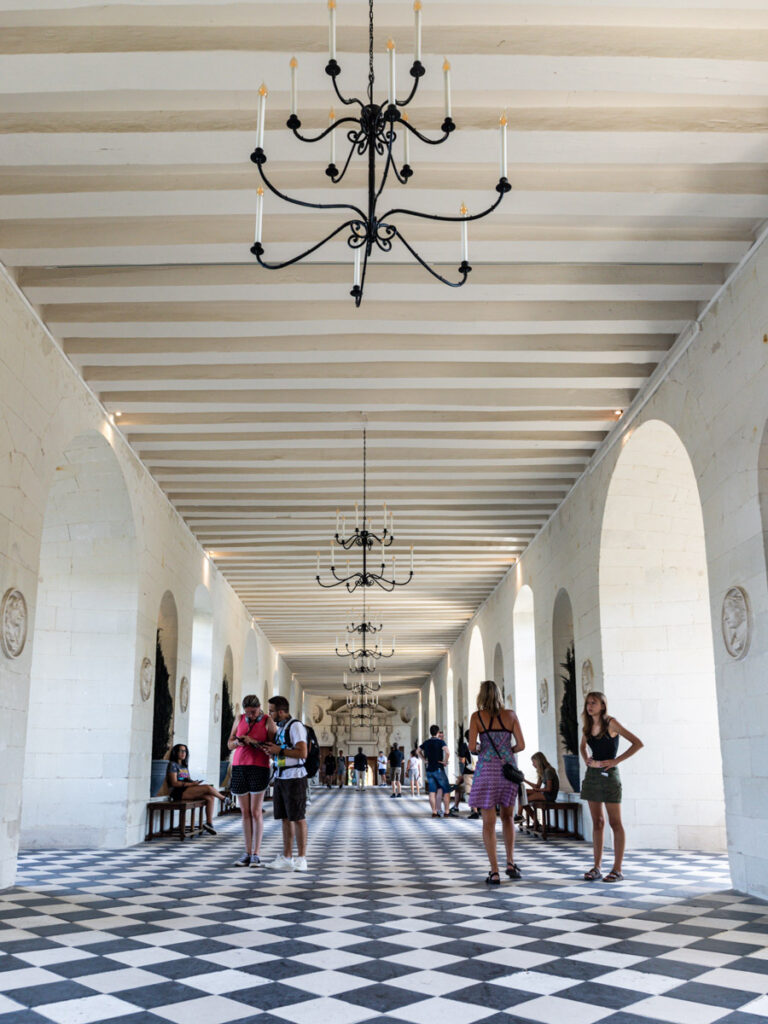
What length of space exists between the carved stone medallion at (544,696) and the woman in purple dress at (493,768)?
5252 mm

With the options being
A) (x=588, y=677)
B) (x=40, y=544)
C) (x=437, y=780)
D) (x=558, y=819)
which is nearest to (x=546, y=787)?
(x=558, y=819)

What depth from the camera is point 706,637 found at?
8.24 m

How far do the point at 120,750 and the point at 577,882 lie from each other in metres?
4.37

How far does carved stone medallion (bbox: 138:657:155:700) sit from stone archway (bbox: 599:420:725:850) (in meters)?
4.50

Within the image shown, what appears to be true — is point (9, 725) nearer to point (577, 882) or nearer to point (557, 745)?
point (577, 882)

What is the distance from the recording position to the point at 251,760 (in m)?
6.34

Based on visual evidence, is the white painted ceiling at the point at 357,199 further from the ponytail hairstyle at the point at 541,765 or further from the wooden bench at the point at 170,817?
the wooden bench at the point at 170,817

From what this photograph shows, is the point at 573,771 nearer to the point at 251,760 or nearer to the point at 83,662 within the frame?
the point at 251,760

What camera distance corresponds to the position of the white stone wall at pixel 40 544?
5371mm

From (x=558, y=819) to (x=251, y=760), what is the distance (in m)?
4.60

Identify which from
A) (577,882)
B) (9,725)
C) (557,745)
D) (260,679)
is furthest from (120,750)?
(260,679)

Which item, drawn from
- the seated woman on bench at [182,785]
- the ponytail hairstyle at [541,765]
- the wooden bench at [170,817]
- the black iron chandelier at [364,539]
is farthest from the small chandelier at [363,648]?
the wooden bench at [170,817]

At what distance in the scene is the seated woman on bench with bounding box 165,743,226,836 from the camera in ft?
30.2

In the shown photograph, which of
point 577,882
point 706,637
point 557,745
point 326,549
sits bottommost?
point 577,882
